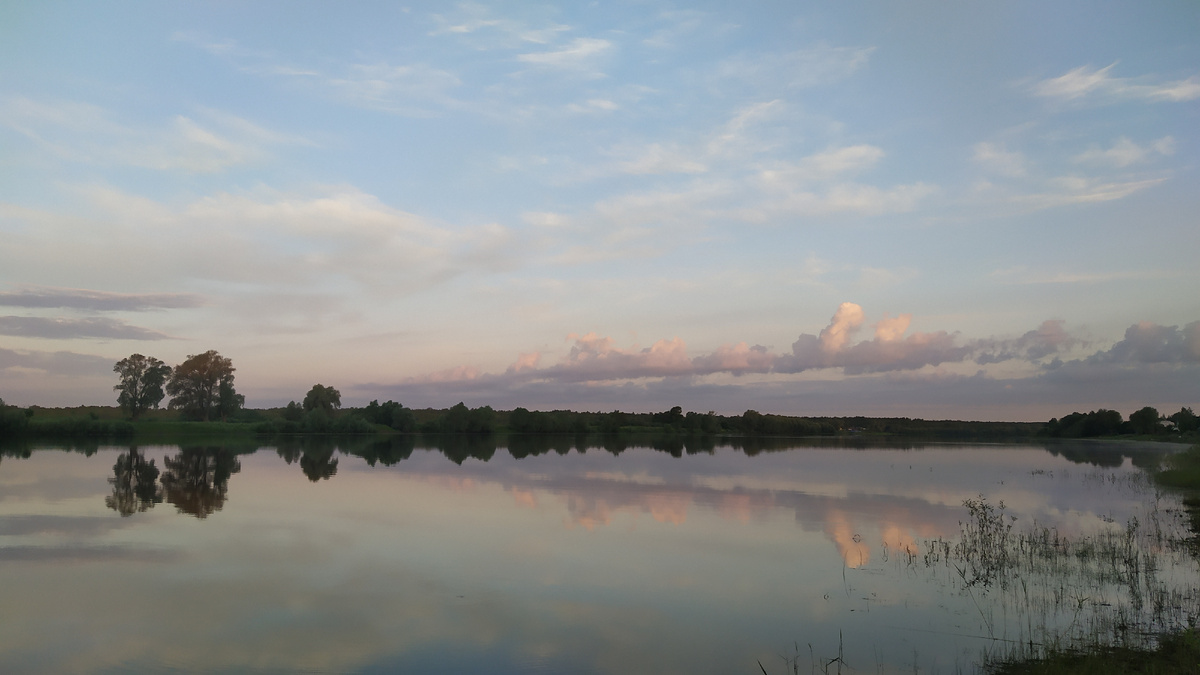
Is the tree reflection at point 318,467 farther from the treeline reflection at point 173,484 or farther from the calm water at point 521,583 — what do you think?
the calm water at point 521,583

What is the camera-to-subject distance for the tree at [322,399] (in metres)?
109

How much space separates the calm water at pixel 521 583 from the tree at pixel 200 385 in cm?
8108

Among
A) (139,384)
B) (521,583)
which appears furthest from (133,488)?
(139,384)

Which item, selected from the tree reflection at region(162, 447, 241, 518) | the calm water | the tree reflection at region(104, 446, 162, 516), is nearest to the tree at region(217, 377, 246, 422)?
the tree reflection at region(162, 447, 241, 518)

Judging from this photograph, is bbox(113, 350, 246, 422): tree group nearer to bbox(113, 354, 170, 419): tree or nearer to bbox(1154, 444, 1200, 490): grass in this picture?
bbox(113, 354, 170, 419): tree

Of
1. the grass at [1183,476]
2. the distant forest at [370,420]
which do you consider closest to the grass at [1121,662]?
the grass at [1183,476]

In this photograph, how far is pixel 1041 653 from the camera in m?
8.22

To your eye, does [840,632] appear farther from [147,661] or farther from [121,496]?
[121,496]

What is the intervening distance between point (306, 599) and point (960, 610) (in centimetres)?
1024

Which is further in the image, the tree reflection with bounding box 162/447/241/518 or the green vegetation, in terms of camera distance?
the green vegetation

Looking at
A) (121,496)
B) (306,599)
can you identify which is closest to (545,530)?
(306,599)

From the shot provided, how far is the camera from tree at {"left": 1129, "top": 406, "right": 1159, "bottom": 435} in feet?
365

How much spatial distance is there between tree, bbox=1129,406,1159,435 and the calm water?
11230 centimetres

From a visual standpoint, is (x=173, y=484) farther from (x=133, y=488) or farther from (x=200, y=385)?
(x=200, y=385)
